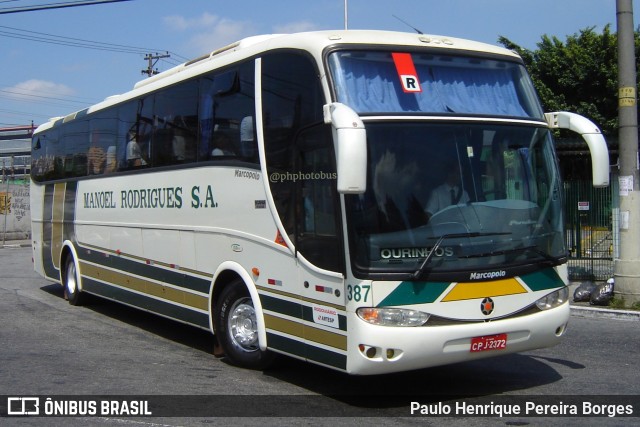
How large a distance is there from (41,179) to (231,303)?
8.55m

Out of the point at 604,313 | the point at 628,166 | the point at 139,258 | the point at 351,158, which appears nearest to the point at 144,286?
the point at 139,258

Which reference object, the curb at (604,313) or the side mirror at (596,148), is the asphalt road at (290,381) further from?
the side mirror at (596,148)

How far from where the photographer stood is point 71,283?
14.1 metres

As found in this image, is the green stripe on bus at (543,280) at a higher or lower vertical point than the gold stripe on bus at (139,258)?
higher

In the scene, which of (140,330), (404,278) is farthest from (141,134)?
(404,278)

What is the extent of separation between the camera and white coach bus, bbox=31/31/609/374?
6.43 meters

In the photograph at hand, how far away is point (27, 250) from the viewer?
29250 millimetres

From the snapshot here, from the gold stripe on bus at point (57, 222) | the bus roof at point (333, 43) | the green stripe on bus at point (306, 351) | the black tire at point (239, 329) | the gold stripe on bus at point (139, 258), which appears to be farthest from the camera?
the gold stripe on bus at point (57, 222)

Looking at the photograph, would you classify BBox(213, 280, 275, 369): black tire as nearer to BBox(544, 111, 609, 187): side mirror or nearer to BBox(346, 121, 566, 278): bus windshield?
BBox(346, 121, 566, 278): bus windshield

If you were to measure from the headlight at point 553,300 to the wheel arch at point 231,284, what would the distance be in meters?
2.76

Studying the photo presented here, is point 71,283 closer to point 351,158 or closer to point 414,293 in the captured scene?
point 414,293

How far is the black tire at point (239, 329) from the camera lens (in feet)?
27.1

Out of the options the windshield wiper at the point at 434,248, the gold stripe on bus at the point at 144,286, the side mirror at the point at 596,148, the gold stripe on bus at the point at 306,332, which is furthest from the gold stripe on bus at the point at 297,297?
the side mirror at the point at 596,148

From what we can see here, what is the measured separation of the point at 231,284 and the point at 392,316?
8.78 feet
